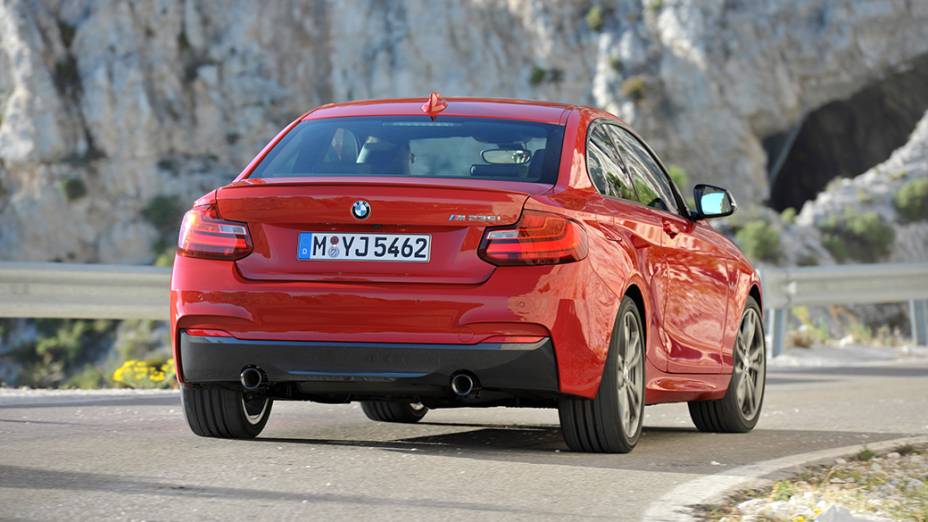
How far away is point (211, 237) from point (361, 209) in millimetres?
712

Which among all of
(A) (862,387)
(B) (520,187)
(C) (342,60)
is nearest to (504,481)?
(B) (520,187)

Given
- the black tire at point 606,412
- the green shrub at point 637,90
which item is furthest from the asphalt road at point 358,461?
the green shrub at point 637,90

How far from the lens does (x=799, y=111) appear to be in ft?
211

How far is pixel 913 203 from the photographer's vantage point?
167ft

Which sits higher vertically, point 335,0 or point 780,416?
point 335,0

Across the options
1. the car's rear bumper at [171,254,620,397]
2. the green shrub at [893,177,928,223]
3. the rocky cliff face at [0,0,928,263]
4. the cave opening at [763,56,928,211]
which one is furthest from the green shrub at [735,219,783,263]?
the car's rear bumper at [171,254,620,397]

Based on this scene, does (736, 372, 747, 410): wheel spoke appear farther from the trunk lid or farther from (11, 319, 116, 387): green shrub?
(11, 319, 116, 387): green shrub

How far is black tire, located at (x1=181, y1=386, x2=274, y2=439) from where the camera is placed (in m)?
7.84

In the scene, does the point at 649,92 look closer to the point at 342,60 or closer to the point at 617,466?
the point at 342,60

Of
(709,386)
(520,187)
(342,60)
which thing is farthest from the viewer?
(342,60)

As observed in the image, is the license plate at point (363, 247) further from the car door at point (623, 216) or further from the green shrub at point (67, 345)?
the green shrub at point (67, 345)

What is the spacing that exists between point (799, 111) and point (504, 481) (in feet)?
195

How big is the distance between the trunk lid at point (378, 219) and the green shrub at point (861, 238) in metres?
43.1

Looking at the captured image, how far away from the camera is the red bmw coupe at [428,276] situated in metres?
6.93
